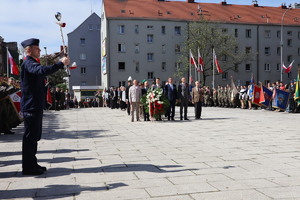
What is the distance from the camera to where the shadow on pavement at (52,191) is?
455cm

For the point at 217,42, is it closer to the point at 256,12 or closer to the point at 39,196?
the point at 256,12

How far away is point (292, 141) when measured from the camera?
29.1 ft

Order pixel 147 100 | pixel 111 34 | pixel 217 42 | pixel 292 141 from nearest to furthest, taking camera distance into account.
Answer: pixel 292 141 < pixel 147 100 < pixel 217 42 < pixel 111 34

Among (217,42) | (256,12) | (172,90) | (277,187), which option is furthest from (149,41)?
(277,187)

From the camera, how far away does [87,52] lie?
69750 millimetres

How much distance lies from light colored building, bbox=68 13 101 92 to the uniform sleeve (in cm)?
6394

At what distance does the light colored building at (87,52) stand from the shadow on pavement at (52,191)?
213ft

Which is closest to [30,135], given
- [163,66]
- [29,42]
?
[29,42]

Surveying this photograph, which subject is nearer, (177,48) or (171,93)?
(171,93)

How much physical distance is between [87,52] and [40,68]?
65813 millimetres

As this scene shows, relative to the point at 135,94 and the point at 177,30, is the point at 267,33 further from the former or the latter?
the point at 135,94

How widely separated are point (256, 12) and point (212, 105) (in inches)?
1605

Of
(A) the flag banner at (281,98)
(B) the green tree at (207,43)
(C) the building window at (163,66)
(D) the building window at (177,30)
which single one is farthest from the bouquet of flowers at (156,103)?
(D) the building window at (177,30)

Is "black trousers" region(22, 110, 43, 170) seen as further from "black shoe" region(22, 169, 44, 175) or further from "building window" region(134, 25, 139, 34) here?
"building window" region(134, 25, 139, 34)
